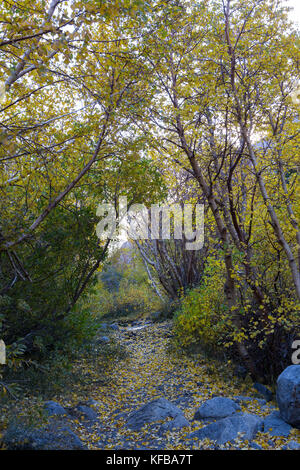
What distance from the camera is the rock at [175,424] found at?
4121 mm

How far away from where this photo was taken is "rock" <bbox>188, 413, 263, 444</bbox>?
3670 mm

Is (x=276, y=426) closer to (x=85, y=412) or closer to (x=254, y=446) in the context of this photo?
(x=254, y=446)

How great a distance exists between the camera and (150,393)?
18.9ft

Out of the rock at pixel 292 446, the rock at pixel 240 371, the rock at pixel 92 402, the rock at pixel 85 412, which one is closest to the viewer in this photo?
the rock at pixel 292 446

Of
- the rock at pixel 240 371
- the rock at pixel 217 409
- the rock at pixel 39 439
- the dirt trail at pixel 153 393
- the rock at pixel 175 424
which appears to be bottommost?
the dirt trail at pixel 153 393

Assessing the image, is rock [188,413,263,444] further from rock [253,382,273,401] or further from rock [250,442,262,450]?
rock [253,382,273,401]

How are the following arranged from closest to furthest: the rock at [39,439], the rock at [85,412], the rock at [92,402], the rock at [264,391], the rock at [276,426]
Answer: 1. the rock at [39,439]
2. the rock at [276,426]
3. the rock at [85,412]
4. the rock at [264,391]
5. the rock at [92,402]

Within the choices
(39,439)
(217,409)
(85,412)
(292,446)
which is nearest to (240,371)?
(217,409)

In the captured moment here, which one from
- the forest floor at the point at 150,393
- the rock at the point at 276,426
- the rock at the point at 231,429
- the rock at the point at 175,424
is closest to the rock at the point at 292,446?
the forest floor at the point at 150,393

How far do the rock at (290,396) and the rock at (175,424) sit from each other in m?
1.18

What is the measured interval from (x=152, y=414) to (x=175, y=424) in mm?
386

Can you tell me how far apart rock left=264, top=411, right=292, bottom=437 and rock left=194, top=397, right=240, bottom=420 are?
45 centimetres

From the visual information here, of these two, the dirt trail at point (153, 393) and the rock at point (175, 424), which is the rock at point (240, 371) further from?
Answer: the rock at point (175, 424)

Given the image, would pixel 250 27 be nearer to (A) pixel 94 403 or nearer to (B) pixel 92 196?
(B) pixel 92 196
